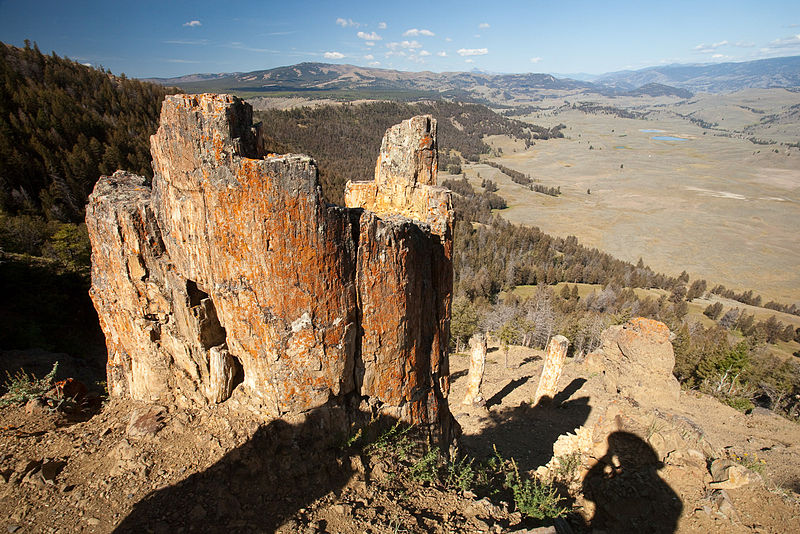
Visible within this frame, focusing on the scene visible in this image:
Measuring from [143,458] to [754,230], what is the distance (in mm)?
135418

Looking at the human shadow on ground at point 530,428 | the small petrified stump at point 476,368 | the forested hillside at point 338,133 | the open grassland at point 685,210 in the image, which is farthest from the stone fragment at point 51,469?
the open grassland at point 685,210

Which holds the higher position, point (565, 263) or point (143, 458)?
point (143, 458)

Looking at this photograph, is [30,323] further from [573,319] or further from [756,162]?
[756,162]

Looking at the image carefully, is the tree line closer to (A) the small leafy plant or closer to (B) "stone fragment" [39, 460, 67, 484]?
(A) the small leafy plant

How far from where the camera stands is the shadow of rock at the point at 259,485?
5.86 meters

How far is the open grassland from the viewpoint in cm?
8094

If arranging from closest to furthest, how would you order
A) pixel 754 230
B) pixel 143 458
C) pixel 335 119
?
1. pixel 143 458
2. pixel 754 230
3. pixel 335 119

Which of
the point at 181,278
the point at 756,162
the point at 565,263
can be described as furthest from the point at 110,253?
the point at 756,162

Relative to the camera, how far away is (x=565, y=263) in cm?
7869

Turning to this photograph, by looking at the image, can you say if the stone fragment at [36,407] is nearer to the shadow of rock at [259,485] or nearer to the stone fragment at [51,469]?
the stone fragment at [51,469]

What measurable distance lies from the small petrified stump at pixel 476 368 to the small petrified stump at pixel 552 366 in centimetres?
345

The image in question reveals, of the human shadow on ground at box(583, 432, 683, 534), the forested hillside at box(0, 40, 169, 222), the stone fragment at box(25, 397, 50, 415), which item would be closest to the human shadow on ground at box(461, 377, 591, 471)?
the human shadow on ground at box(583, 432, 683, 534)

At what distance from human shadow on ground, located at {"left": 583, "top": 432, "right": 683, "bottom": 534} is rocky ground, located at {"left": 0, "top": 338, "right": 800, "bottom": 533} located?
0.11 ft

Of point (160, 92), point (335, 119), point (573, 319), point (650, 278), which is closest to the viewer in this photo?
point (573, 319)
